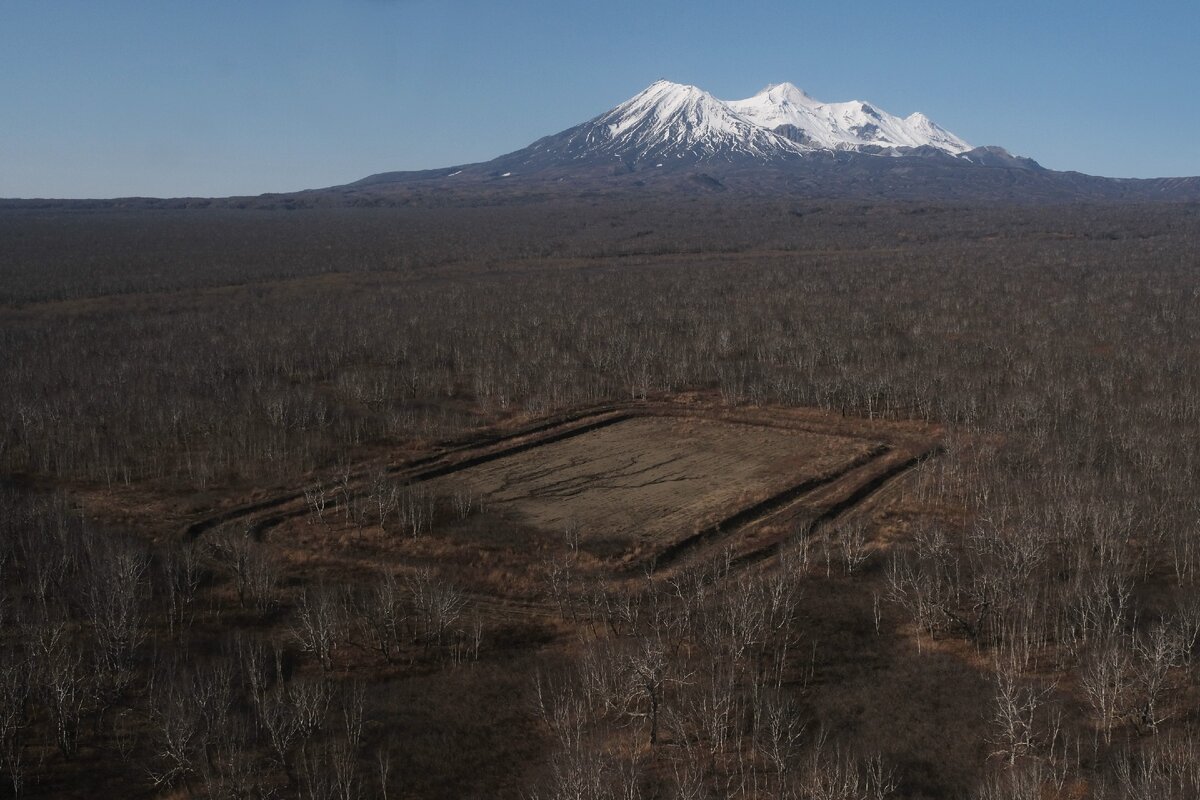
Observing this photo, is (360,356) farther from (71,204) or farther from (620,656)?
(71,204)

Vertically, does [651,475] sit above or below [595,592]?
above

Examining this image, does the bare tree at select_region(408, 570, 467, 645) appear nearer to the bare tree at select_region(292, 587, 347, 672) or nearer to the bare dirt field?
the bare tree at select_region(292, 587, 347, 672)

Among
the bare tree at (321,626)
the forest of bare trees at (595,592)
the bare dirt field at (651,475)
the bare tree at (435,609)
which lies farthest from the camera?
the bare dirt field at (651,475)

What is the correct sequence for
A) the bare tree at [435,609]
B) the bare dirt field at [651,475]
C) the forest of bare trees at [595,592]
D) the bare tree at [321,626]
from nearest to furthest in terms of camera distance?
the forest of bare trees at [595,592]
the bare tree at [321,626]
the bare tree at [435,609]
the bare dirt field at [651,475]

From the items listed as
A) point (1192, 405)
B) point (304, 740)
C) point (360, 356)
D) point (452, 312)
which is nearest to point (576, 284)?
point (452, 312)

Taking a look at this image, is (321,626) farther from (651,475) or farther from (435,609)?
(651,475)

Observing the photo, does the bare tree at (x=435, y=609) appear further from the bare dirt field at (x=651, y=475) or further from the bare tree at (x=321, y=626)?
the bare dirt field at (x=651, y=475)

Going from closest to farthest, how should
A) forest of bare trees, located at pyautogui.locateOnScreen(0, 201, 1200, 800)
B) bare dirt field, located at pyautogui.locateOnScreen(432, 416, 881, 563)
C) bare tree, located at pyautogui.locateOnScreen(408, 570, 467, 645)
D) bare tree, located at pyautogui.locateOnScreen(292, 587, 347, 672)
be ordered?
forest of bare trees, located at pyautogui.locateOnScreen(0, 201, 1200, 800)
bare tree, located at pyautogui.locateOnScreen(292, 587, 347, 672)
bare tree, located at pyautogui.locateOnScreen(408, 570, 467, 645)
bare dirt field, located at pyautogui.locateOnScreen(432, 416, 881, 563)

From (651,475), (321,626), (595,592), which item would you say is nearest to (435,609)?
(321,626)
